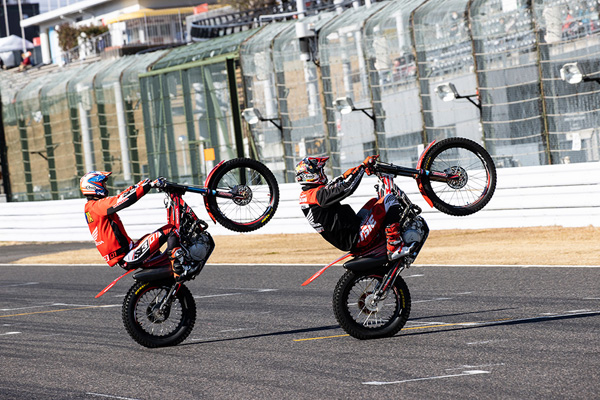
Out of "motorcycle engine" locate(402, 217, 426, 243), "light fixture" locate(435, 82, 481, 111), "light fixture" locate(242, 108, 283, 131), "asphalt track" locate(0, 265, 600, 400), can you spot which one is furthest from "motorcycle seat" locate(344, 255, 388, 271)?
"light fixture" locate(242, 108, 283, 131)

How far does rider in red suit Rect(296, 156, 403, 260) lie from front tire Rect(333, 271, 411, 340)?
0.34 metres

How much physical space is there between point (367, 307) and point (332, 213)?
100 cm

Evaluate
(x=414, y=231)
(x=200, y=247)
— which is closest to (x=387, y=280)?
(x=414, y=231)

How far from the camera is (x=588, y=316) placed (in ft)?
31.8

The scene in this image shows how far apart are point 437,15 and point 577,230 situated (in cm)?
782

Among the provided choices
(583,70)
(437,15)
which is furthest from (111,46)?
(583,70)

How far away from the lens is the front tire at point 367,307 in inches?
367

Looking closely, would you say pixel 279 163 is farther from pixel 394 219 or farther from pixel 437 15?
pixel 394 219

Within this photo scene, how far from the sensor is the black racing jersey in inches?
363

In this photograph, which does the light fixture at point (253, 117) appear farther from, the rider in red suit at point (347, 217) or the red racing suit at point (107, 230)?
the rider in red suit at point (347, 217)

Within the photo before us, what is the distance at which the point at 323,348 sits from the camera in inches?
359

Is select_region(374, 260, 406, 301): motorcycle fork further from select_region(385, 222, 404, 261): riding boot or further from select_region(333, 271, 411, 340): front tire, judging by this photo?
select_region(385, 222, 404, 261): riding boot

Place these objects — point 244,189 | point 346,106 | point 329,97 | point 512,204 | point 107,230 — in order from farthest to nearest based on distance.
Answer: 1. point 329,97
2. point 346,106
3. point 512,204
4. point 244,189
5. point 107,230

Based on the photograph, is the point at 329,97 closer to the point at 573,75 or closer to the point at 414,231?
the point at 573,75
